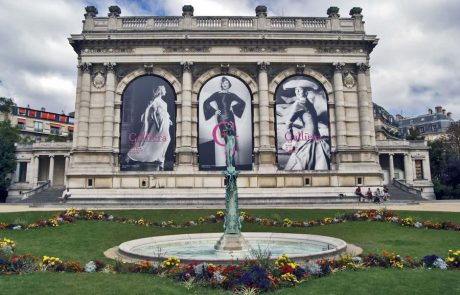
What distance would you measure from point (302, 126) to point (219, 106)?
944 centimetres

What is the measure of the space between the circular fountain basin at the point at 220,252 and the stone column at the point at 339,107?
2383 centimetres

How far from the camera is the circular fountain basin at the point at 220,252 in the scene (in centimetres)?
1319

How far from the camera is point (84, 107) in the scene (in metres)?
38.3

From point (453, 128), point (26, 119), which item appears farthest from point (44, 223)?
point (26, 119)

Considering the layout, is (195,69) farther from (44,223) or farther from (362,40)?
(44,223)

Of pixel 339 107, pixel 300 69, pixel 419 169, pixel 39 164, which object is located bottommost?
pixel 419 169

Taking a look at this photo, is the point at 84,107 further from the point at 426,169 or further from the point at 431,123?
the point at 431,123

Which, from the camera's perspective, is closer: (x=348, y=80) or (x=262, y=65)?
(x=262, y=65)

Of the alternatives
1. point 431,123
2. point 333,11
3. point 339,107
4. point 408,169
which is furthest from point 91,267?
point 431,123

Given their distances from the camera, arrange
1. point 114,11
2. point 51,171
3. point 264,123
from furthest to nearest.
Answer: point 51,171 → point 114,11 → point 264,123

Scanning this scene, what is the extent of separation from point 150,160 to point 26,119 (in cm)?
6445

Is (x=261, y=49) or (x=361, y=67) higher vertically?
(x=261, y=49)

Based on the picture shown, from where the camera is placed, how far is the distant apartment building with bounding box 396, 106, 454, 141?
101 metres

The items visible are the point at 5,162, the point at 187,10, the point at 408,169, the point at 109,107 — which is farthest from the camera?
the point at 408,169
